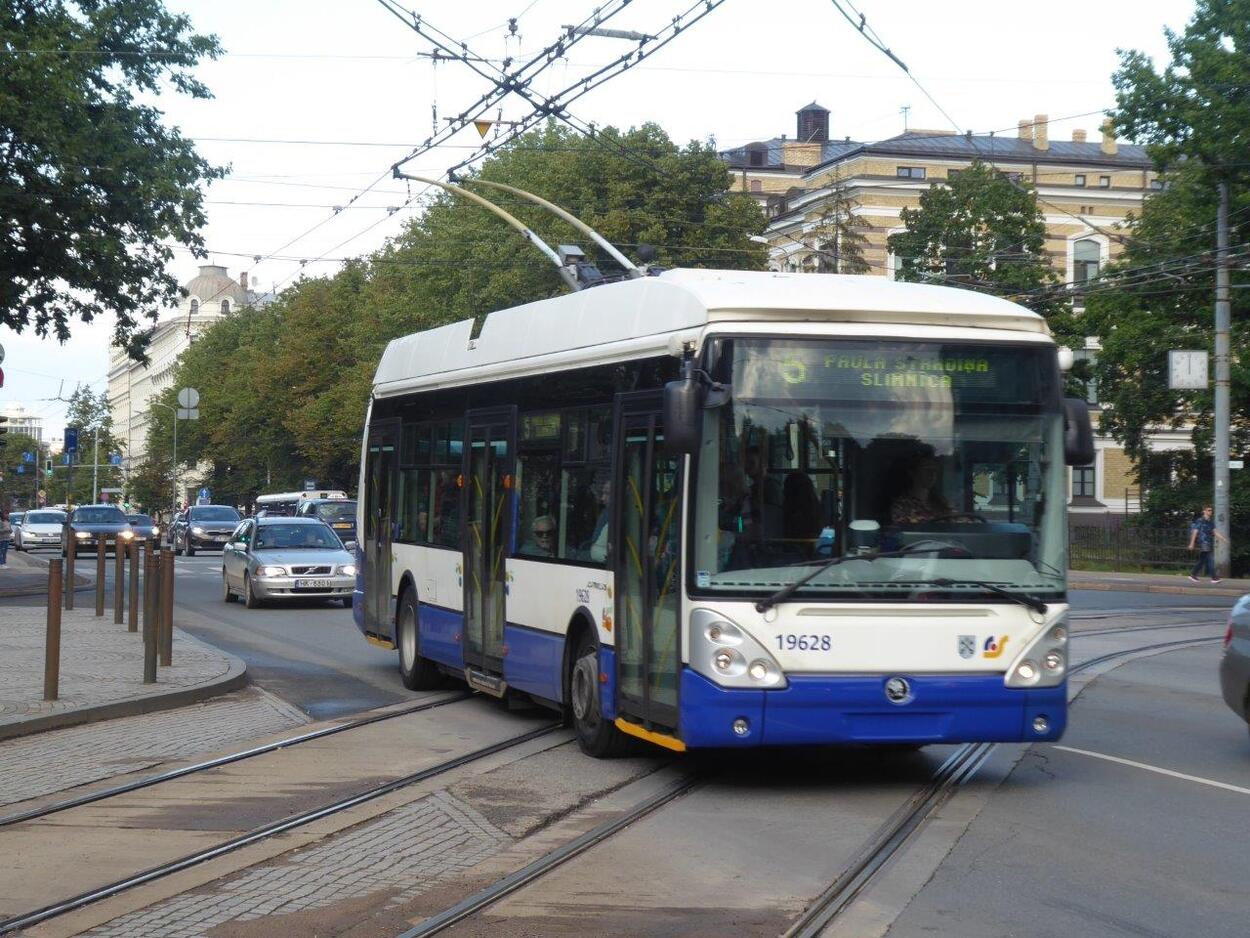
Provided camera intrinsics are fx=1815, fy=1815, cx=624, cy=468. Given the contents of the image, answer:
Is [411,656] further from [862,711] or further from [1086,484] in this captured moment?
[1086,484]

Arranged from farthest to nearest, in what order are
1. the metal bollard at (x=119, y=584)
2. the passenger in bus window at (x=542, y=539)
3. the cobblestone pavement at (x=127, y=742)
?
the metal bollard at (x=119, y=584) → the passenger in bus window at (x=542, y=539) → the cobblestone pavement at (x=127, y=742)

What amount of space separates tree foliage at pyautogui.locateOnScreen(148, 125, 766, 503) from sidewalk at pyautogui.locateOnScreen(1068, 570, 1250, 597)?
13.6 m

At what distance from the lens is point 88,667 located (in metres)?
16.7

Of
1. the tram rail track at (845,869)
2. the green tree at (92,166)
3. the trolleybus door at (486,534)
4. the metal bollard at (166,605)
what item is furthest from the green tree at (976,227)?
the tram rail track at (845,869)

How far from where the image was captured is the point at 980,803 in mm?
9445

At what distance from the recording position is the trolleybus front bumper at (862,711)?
9516mm

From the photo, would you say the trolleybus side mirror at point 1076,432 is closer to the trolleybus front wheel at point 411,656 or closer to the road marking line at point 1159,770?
the road marking line at point 1159,770

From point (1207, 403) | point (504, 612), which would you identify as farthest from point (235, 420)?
point (504, 612)

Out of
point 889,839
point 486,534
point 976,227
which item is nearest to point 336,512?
point 976,227

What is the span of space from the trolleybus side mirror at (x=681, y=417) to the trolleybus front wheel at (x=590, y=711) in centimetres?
230

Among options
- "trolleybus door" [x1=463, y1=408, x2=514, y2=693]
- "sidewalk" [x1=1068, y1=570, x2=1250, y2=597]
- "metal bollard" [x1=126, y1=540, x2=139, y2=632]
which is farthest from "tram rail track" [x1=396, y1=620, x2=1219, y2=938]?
"sidewalk" [x1=1068, y1=570, x2=1250, y2=597]

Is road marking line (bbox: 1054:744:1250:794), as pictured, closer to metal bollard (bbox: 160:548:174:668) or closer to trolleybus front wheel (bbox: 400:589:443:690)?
trolleybus front wheel (bbox: 400:589:443:690)

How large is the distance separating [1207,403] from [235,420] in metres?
64.2

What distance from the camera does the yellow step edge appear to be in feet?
32.4
